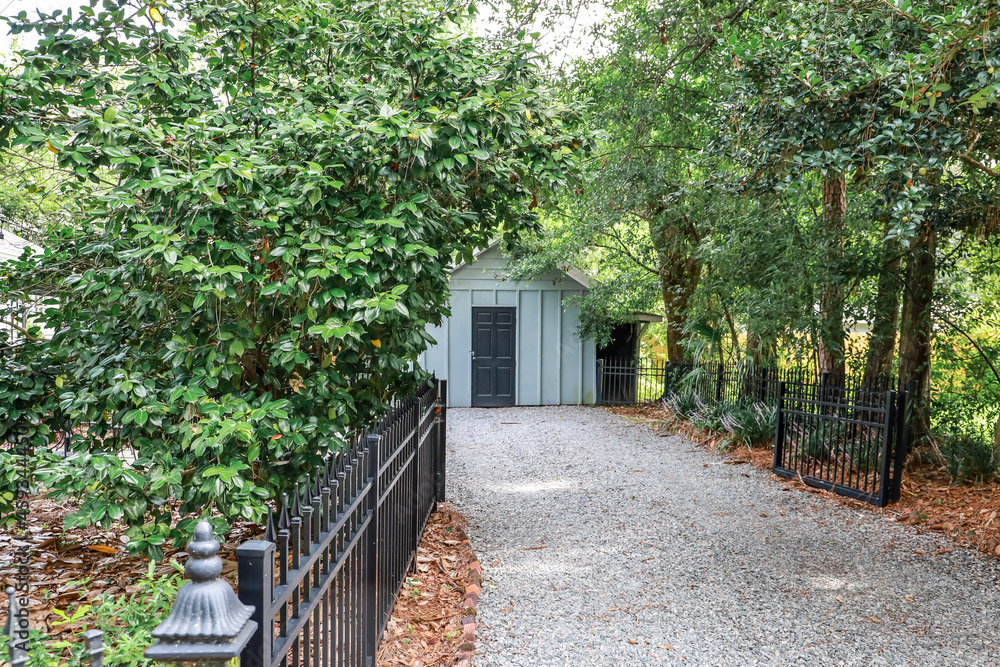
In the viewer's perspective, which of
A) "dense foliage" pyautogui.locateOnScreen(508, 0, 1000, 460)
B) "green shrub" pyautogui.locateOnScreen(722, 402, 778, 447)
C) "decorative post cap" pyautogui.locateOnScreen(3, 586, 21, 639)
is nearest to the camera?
"decorative post cap" pyautogui.locateOnScreen(3, 586, 21, 639)

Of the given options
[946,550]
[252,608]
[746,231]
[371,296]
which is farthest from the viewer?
[746,231]

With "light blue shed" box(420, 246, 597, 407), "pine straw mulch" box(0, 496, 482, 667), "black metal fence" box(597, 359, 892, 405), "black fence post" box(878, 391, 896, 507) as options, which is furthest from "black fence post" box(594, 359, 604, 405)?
"pine straw mulch" box(0, 496, 482, 667)

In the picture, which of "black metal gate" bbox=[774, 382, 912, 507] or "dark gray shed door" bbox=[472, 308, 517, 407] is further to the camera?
"dark gray shed door" bbox=[472, 308, 517, 407]

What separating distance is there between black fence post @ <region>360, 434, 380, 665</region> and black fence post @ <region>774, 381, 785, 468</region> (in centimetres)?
673

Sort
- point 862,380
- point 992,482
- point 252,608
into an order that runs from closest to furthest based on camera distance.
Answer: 1. point 252,608
2. point 992,482
3. point 862,380

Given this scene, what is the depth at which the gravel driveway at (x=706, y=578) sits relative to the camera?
3967mm

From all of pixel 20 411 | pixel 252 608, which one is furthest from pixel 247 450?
pixel 252 608

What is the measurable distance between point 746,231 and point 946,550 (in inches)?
193

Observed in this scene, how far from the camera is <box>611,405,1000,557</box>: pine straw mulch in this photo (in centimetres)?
616

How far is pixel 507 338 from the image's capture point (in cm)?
1606

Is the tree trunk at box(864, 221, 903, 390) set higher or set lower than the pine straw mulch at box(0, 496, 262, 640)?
higher

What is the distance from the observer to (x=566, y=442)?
1130 cm

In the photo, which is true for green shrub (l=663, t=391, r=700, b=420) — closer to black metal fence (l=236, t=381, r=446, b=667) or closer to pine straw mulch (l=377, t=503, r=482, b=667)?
pine straw mulch (l=377, t=503, r=482, b=667)

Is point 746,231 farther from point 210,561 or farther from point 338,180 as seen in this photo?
point 210,561
